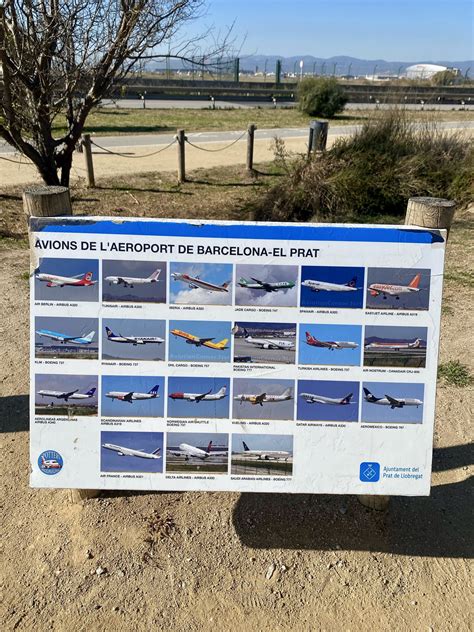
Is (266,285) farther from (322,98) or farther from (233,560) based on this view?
(322,98)

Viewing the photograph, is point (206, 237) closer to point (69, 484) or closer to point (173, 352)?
point (173, 352)

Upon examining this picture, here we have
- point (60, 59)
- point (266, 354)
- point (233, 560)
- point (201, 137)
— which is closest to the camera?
point (266, 354)

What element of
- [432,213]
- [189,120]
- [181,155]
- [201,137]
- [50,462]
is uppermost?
[189,120]

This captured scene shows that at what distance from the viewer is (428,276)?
10.3 ft

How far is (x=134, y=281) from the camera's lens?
3.12 m

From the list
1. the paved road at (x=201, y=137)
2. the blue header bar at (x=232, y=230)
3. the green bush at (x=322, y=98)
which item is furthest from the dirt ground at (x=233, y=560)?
the green bush at (x=322, y=98)

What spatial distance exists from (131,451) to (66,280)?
91cm

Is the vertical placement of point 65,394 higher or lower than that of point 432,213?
lower

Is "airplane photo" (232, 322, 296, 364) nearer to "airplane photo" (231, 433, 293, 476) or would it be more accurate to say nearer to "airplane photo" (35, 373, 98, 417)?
"airplane photo" (231, 433, 293, 476)

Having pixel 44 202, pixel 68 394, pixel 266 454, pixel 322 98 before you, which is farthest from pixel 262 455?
pixel 322 98

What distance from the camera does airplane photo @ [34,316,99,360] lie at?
10.3ft

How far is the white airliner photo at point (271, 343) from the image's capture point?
10.4ft

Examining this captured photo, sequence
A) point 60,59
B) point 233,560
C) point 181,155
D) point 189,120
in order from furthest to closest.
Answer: point 189,120, point 181,155, point 60,59, point 233,560

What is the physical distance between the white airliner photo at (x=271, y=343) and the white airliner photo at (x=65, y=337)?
0.76 meters
